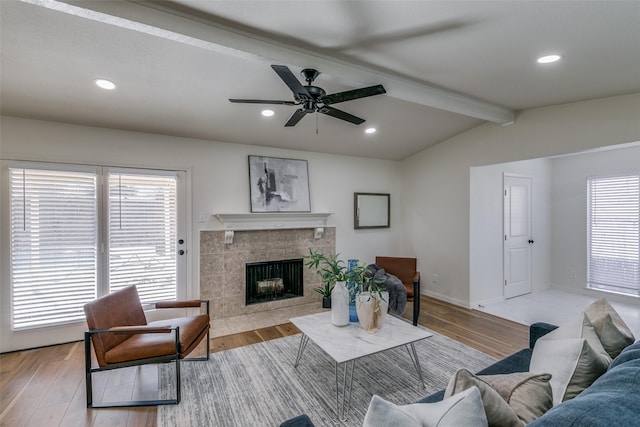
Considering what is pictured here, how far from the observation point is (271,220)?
4.28 meters

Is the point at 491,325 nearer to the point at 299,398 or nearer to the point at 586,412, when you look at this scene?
the point at 299,398

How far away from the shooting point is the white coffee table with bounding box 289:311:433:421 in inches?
82.1

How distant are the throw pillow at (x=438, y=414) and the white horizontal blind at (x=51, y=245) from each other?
3617 mm

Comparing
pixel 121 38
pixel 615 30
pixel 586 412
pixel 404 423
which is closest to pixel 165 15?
pixel 121 38

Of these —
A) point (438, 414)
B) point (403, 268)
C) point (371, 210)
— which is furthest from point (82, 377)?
A: point (371, 210)

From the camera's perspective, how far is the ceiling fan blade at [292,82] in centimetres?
187

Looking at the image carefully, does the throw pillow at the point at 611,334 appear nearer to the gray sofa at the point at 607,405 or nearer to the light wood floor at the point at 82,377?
the gray sofa at the point at 607,405

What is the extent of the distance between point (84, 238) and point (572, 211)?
7229 mm

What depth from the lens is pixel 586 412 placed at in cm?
77

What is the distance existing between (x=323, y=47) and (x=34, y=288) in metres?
3.67

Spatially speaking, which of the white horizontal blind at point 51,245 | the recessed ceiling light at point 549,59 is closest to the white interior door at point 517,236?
the recessed ceiling light at point 549,59

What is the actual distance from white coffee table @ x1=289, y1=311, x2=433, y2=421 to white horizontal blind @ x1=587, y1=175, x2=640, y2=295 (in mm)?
4400

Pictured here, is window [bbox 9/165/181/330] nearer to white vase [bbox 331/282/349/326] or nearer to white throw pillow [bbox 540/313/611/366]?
white vase [bbox 331/282/349/326]

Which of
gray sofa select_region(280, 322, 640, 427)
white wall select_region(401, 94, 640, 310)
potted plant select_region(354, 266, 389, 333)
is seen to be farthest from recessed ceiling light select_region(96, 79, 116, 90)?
white wall select_region(401, 94, 640, 310)
